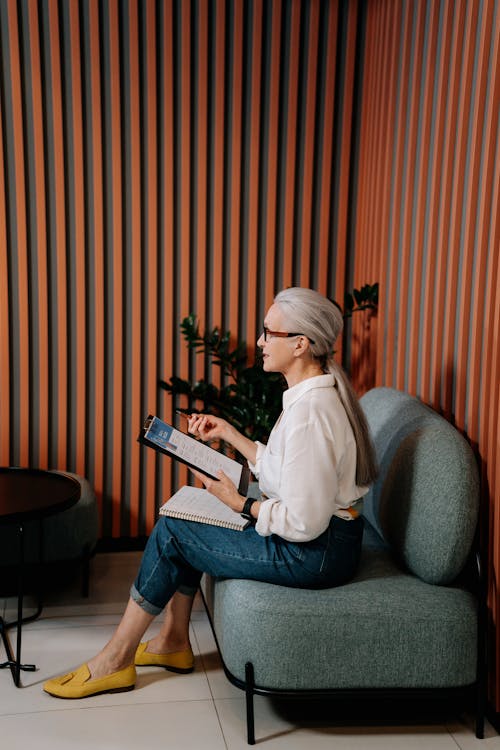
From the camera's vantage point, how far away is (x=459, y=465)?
8.77ft

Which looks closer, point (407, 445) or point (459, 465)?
point (459, 465)

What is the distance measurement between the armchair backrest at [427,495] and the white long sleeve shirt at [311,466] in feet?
0.71

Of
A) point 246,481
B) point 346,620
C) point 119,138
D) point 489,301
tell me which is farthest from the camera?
point 119,138

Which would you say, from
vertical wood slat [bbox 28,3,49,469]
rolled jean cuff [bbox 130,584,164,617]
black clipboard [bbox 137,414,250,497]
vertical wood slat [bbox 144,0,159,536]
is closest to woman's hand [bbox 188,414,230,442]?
black clipboard [bbox 137,414,250,497]

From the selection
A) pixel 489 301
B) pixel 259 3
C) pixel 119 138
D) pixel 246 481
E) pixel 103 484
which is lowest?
pixel 103 484

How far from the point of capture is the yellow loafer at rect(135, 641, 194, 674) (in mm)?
3090

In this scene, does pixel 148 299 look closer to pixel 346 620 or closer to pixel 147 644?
pixel 147 644

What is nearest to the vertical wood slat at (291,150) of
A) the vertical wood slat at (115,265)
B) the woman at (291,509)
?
the vertical wood slat at (115,265)

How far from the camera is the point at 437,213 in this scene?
3340 millimetres

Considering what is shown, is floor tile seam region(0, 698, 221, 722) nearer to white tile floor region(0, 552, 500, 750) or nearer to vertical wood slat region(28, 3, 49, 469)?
white tile floor region(0, 552, 500, 750)

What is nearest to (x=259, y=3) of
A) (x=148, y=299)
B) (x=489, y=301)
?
(x=148, y=299)

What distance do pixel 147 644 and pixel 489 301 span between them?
Answer: 5.79 ft

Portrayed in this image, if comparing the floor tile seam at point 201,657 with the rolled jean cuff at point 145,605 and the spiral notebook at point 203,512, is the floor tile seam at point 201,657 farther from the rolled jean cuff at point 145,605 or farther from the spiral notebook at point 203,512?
the spiral notebook at point 203,512

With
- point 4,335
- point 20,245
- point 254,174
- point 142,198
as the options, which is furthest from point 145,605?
point 254,174
